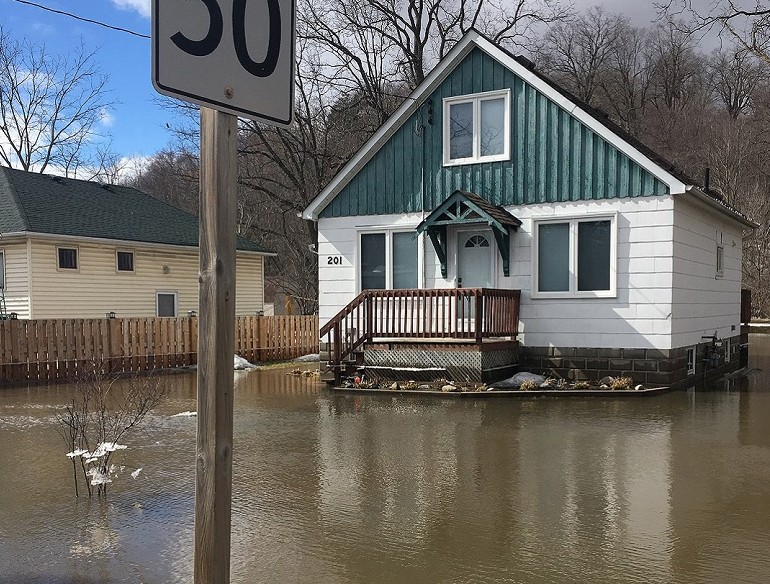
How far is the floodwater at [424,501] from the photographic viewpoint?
14.6ft

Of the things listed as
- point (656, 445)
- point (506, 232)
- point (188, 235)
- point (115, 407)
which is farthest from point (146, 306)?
point (656, 445)

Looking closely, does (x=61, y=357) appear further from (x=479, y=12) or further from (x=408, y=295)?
(x=479, y=12)


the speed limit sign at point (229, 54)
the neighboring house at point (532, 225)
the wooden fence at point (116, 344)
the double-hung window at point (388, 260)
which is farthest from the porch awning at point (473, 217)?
the speed limit sign at point (229, 54)

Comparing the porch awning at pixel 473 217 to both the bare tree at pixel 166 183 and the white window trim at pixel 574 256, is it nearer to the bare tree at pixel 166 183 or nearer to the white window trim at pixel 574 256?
the white window trim at pixel 574 256

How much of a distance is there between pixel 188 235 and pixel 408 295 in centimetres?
1380

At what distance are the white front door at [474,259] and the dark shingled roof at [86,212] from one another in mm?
10348

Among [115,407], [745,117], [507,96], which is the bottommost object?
[115,407]

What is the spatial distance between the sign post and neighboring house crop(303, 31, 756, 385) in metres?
9.74

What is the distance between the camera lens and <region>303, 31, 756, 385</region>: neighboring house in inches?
489

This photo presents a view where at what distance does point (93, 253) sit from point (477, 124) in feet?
42.5

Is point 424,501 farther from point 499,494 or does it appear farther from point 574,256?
point 574,256

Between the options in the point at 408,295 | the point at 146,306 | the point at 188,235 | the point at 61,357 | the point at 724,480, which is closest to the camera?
the point at 724,480

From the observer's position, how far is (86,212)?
21.8 m

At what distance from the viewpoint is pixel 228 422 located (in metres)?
2.44
